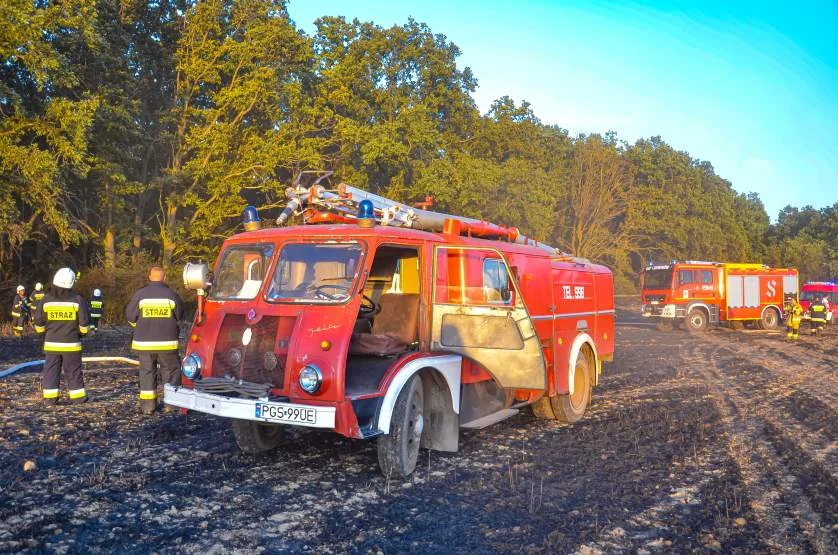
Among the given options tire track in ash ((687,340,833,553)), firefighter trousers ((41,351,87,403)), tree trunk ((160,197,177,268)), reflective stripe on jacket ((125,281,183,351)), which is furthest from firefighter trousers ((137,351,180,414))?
tree trunk ((160,197,177,268))

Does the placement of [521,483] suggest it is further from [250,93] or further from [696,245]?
A: [696,245]

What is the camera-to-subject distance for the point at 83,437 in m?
6.93

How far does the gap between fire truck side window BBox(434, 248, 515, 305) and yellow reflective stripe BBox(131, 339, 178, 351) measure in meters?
3.52

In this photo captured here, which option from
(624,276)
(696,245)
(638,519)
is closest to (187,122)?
(638,519)

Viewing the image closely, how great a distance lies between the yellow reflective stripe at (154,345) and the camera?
788cm

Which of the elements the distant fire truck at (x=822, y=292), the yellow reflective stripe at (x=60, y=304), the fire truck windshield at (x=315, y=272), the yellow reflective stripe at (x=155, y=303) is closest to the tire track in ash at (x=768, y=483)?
the fire truck windshield at (x=315, y=272)

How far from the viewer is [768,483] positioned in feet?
19.0

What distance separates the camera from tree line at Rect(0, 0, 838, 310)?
19469 millimetres

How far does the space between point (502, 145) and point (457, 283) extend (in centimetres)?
3512

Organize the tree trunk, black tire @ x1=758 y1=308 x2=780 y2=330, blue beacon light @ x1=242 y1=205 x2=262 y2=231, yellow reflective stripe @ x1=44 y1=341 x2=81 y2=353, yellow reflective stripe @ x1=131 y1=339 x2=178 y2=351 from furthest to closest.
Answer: black tire @ x1=758 y1=308 x2=780 y2=330 → the tree trunk → yellow reflective stripe @ x1=44 y1=341 x2=81 y2=353 → yellow reflective stripe @ x1=131 y1=339 x2=178 y2=351 → blue beacon light @ x1=242 y1=205 x2=262 y2=231

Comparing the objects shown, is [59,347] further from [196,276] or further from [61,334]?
[196,276]

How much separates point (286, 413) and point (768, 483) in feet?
13.5

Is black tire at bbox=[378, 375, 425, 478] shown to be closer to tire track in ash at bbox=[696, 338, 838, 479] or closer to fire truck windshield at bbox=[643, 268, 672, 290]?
tire track in ash at bbox=[696, 338, 838, 479]

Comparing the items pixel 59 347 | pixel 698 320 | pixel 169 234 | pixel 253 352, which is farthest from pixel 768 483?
pixel 169 234
